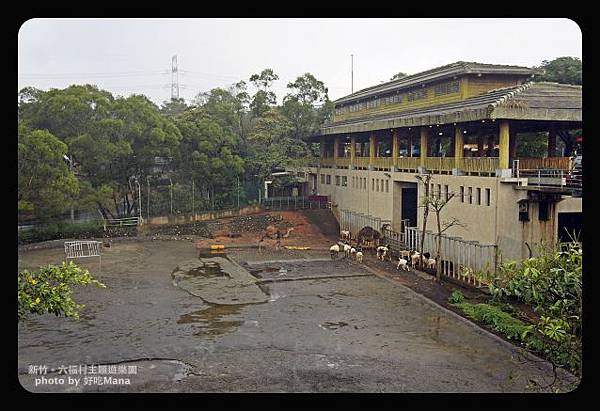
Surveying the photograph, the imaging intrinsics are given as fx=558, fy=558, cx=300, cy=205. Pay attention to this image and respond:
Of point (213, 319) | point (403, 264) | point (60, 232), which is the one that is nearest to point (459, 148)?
point (403, 264)

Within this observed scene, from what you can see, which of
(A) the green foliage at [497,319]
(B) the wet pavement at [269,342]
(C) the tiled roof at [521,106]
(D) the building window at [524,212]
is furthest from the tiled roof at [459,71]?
(A) the green foliage at [497,319]

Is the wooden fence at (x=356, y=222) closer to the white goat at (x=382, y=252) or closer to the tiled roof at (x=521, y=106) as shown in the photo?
the white goat at (x=382, y=252)

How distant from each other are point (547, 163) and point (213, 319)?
1170 centimetres

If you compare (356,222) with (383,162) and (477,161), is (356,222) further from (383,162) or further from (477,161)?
(477,161)

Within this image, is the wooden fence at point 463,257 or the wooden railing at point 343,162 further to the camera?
the wooden railing at point 343,162

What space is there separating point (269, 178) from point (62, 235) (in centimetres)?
1296

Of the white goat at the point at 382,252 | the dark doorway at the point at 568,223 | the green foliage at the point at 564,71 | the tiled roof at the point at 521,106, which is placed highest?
the green foliage at the point at 564,71

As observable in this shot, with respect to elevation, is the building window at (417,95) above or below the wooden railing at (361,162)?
above

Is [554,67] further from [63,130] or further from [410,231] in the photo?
[63,130]

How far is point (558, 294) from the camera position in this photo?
243 inches

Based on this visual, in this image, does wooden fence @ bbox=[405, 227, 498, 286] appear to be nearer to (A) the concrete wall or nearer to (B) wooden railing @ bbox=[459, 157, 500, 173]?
(A) the concrete wall

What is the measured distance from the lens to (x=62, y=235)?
79.5 ft

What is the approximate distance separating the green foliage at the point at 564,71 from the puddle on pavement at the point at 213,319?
24314mm

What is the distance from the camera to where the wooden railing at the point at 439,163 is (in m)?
20.6
